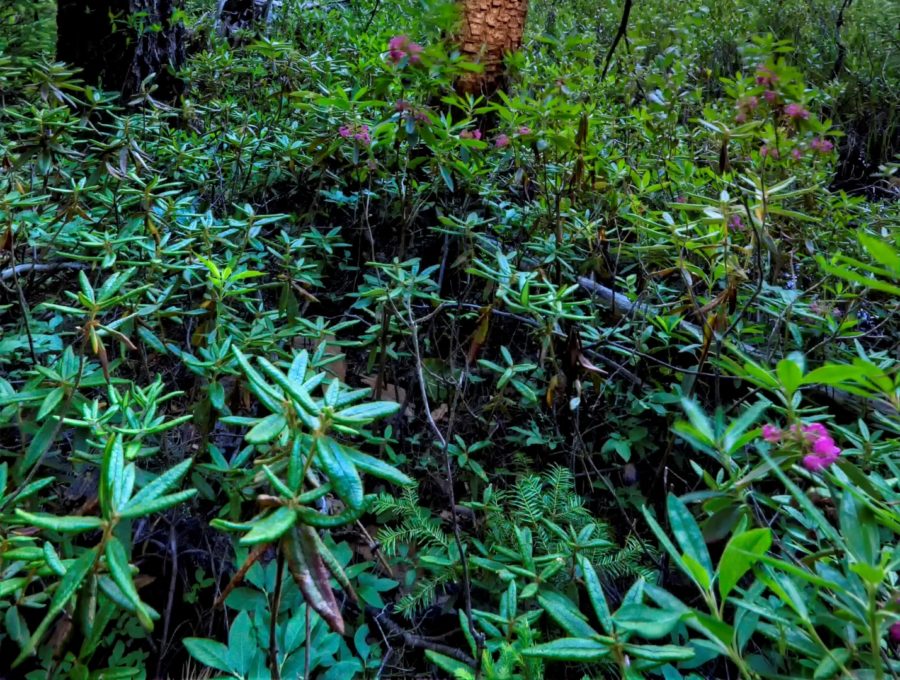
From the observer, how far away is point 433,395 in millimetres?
2002

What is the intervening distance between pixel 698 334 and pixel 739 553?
1167 mm

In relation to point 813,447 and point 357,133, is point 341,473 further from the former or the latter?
point 357,133

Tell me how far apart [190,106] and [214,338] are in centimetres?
179

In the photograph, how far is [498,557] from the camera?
1.40 meters

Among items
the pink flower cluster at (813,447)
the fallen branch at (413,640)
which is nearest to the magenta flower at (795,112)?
the pink flower cluster at (813,447)

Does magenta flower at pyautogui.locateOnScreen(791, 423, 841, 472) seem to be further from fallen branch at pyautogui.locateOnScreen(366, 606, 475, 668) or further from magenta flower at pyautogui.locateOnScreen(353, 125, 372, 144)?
magenta flower at pyautogui.locateOnScreen(353, 125, 372, 144)

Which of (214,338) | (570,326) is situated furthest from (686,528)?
(214,338)

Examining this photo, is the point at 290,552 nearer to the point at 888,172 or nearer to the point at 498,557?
the point at 498,557

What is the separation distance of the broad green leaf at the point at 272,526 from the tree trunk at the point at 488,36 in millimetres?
2541

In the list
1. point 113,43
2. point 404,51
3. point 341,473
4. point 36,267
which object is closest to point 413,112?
point 404,51

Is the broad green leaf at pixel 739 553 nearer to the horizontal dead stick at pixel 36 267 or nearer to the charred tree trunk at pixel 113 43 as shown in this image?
the horizontal dead stick at pixel 36 267

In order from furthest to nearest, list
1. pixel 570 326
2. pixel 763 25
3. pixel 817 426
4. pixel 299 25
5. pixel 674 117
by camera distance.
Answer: pixel 763 25 < pixel 299 25 < pixel 674 117 < pixel 570 326 < pixel 817 426

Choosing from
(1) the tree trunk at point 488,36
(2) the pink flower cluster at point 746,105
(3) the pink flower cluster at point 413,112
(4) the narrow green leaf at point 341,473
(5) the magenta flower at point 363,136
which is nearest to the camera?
(4) the narrow green leaf at point 341,473

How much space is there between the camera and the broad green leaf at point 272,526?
0.75 meters
